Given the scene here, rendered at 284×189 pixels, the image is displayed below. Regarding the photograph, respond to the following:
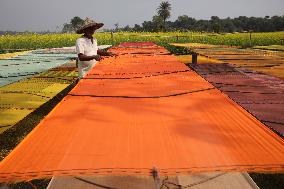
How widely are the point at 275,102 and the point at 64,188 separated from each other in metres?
2.65

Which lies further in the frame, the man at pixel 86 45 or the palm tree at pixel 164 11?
the palm tree at pixel 164 11

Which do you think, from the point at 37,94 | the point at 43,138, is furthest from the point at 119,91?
the point at 37,94

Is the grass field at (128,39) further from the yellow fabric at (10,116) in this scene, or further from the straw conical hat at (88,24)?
the yellow fabric at (10,116)

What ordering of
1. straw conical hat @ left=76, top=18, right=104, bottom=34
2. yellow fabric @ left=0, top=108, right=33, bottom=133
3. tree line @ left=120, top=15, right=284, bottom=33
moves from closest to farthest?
yellow fabric @ left=0, top=108, right=33, bottom=133 < straw conical hat @ left=76, top=18, right=104, bottom=34 < tree line @ left=120, top=15, right=284, bottom=33

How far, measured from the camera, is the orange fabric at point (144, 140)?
1921 mm

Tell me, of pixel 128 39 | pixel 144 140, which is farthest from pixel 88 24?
pixel 128 39

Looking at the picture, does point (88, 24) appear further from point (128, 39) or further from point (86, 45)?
point (128, 39)

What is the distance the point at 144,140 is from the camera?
7.70 feet

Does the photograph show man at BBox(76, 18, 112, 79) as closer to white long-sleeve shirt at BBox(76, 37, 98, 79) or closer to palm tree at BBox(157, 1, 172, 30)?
white long-sleeve shirt at BBox(76, 37, 98, 79)

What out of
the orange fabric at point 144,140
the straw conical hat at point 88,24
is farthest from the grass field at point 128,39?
the orange fabric at point 144,140

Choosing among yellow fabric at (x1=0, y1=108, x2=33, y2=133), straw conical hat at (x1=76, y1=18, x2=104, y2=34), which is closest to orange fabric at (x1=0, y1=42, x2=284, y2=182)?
yellow fabric at (x1=0, y1=108, x2=33, y2=133)

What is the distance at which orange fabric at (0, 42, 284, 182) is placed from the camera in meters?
1.92

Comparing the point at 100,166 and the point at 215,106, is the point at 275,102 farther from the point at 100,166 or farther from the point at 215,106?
the point at 100,166

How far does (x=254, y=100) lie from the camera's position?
389 cm
